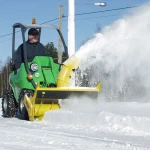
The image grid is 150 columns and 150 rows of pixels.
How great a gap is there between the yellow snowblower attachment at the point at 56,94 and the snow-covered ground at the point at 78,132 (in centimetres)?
32

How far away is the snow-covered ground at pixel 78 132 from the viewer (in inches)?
237

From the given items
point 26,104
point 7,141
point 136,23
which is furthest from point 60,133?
point 136,23

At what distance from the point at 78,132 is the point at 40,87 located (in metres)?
2.25

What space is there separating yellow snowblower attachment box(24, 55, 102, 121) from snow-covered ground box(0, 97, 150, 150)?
0.32 meters

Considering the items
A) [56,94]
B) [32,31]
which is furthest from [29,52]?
[56,94]

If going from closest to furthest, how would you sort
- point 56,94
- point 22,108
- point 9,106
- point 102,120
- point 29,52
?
point 102,120 < point 56,94 < point 22,108 < point 29,52 < point 9,106

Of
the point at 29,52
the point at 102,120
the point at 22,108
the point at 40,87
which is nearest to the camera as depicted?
the point at 102,120

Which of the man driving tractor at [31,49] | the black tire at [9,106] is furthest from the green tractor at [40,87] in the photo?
the man driving tractor at [31,49]

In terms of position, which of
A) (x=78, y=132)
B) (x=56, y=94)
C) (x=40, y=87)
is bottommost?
(x=78, y=132)

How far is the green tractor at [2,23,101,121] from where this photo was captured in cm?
930

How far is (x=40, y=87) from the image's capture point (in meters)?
9.40

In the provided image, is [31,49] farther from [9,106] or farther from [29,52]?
[9,106]

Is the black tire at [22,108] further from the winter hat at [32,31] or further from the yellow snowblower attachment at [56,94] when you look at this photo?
the winter hat at [32,31]

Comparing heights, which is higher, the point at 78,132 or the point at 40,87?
the point at 40,87
